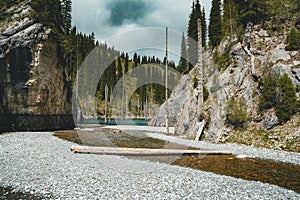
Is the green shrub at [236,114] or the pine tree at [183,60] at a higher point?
the pine tree at [183,60]

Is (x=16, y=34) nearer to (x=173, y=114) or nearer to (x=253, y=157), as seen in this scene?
(x=253, y=157)

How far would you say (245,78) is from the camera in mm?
20422

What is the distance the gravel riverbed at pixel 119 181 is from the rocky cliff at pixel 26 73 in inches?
610

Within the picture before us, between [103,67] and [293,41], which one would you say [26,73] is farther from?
[103,67]

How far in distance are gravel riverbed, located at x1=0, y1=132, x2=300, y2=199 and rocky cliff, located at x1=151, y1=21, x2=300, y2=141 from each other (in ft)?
33.3

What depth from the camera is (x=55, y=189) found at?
734 cm

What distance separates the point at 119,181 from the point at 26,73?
22679 millimetres

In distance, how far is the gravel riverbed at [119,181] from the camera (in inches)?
277

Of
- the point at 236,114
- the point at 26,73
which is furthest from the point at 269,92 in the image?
the point at 26,73

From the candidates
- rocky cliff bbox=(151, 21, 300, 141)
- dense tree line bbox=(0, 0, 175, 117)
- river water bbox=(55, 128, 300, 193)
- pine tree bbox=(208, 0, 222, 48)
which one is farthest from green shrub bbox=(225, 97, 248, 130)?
dense tree line bbox=(0, 0, 175, 117)

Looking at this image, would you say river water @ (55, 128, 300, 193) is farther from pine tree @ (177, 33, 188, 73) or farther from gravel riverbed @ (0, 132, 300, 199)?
pine tree @ (177, 33, 188, 73)

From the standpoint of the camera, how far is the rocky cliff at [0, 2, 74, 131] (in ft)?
78.3

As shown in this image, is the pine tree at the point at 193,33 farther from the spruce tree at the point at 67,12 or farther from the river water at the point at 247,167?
the river water at the point at 247,167

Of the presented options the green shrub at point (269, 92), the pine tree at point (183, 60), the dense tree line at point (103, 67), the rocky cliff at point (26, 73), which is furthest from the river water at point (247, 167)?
the pine tree at point (183, 60)
